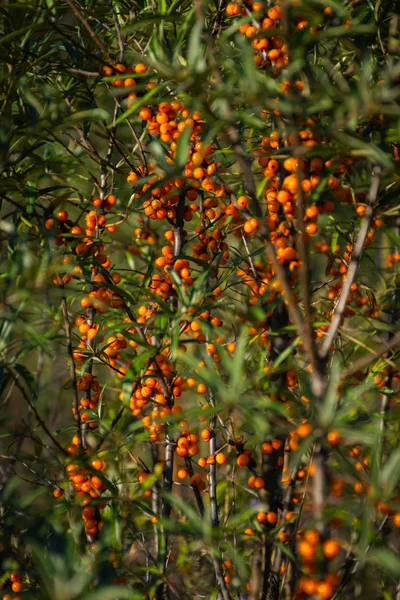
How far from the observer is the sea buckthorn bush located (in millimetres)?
1022

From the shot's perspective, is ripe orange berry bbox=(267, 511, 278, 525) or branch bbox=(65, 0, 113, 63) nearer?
Answer: branch bbox=(65, 0, 113, 63)

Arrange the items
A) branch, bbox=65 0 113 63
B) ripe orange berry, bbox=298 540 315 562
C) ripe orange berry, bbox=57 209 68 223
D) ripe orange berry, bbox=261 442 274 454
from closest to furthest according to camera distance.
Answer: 1. ripe orange berry, bbox=298 540 315 562
2. branch, bbox=65 0 113 63
3. ripe orange berry, bbox=57 209 68 223
4. ripe orange berry, bbox=261 442 274 454

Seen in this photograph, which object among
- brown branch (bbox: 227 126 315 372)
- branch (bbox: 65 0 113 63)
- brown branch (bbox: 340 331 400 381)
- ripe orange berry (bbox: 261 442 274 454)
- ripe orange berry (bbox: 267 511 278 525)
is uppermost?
branch (bbox: 65 0 113 63)

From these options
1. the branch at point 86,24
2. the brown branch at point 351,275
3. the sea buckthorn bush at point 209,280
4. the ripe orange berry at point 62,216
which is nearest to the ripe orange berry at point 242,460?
the sea buckthorn bush at point 209,280

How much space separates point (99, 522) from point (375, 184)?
0.98 meters

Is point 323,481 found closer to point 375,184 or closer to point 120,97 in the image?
point 375,184

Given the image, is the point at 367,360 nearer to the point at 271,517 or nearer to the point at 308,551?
the point at 308,551

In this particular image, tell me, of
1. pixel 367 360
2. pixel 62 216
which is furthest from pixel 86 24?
pixel 367 360

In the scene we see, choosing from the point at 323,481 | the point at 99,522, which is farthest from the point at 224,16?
the point at 99,522

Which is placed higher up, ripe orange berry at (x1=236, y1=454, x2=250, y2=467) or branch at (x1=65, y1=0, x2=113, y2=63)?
branch at (x1=65, y1=0, x2=113, y2=63)

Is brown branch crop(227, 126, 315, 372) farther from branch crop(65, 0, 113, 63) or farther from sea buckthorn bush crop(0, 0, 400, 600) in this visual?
branch crop(65, 0, 113, 63)

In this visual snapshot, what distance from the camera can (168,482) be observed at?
1505 mm

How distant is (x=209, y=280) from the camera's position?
55.6 inches

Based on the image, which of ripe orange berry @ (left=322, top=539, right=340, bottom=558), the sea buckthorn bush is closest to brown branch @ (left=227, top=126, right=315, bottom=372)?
the sea buckthorn bush
